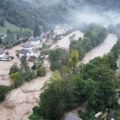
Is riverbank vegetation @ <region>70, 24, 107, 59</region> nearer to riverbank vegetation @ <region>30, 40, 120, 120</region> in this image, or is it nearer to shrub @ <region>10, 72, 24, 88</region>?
shrub @ <region>10, 72, 24, 88</region>

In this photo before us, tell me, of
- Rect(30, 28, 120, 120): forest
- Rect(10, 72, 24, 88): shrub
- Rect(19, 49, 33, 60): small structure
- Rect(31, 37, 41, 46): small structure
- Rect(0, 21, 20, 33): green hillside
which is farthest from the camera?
Rect(0, 21, 20, 33): green hillside

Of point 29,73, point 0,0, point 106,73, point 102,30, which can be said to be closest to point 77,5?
point 0,0

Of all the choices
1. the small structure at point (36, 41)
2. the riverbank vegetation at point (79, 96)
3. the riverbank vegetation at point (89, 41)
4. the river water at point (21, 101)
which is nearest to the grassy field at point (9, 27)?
the small structure at point (36, 41)

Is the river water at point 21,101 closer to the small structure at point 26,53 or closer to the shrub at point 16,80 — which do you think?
the shrub at point 16,80

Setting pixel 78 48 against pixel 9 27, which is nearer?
pixel 78 48

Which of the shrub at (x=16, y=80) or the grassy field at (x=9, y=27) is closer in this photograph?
the shrub at (x=16, y=80)

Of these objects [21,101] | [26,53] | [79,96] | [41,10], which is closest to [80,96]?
[79,96]

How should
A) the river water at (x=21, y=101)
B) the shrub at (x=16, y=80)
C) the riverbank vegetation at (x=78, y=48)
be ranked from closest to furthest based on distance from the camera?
1. the river water at (x=21, y=101)
2. the shrub at (x=16, y=80)
3. the riverbank vegetation at (x=78, y=48)

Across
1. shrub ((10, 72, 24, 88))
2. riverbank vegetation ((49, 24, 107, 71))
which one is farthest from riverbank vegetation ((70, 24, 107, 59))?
shrub ((10, 72, 24, 88))

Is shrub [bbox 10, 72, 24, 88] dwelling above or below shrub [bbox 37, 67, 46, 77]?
above

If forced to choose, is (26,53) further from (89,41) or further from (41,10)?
(41,10)
